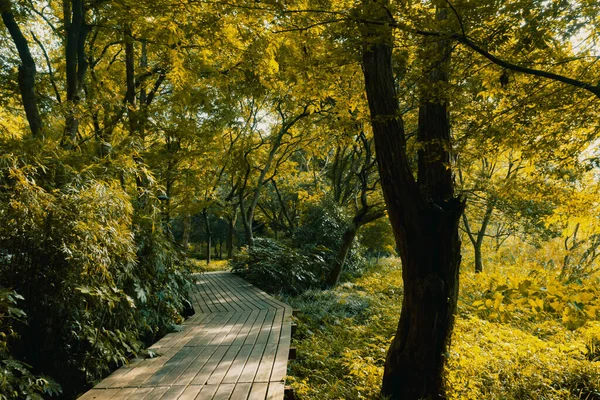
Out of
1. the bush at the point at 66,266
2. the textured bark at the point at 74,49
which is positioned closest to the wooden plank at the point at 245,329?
the bush at the point at 66,266

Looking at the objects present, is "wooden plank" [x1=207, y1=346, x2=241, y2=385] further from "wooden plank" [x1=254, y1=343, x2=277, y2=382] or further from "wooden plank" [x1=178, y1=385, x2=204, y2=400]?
"wooden plank" [x1=254, y1=343, x2=277, y2=382]

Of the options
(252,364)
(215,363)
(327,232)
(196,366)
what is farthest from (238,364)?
(327,232)

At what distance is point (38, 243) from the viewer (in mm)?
3070

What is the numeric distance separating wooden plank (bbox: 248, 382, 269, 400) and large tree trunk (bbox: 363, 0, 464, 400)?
1.54 m

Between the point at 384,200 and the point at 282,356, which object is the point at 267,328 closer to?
the point at 282,356

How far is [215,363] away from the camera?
3.81m

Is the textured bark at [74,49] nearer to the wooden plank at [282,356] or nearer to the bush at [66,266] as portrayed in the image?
the bush at [66,266]

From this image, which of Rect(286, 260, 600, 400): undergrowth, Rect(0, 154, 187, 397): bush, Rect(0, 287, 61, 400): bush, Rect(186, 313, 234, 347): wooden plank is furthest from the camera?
Rect(186, 313, 234, 347): wooden plank

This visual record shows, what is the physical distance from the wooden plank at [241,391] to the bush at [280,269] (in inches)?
242

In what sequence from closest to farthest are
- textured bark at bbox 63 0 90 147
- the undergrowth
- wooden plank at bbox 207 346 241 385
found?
wooden plank at bbox 207 346 241 385, the undergrowth, textured bark at bbox 63 0 90 147

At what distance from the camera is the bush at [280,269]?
9.62 metres

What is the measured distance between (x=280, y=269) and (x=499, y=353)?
605 centimetres

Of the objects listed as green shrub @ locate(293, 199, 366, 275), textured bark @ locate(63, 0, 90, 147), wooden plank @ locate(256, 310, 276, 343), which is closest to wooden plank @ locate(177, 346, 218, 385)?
wooden plank @ locate(256, 310, 276, 343)

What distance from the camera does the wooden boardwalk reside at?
3109mm
